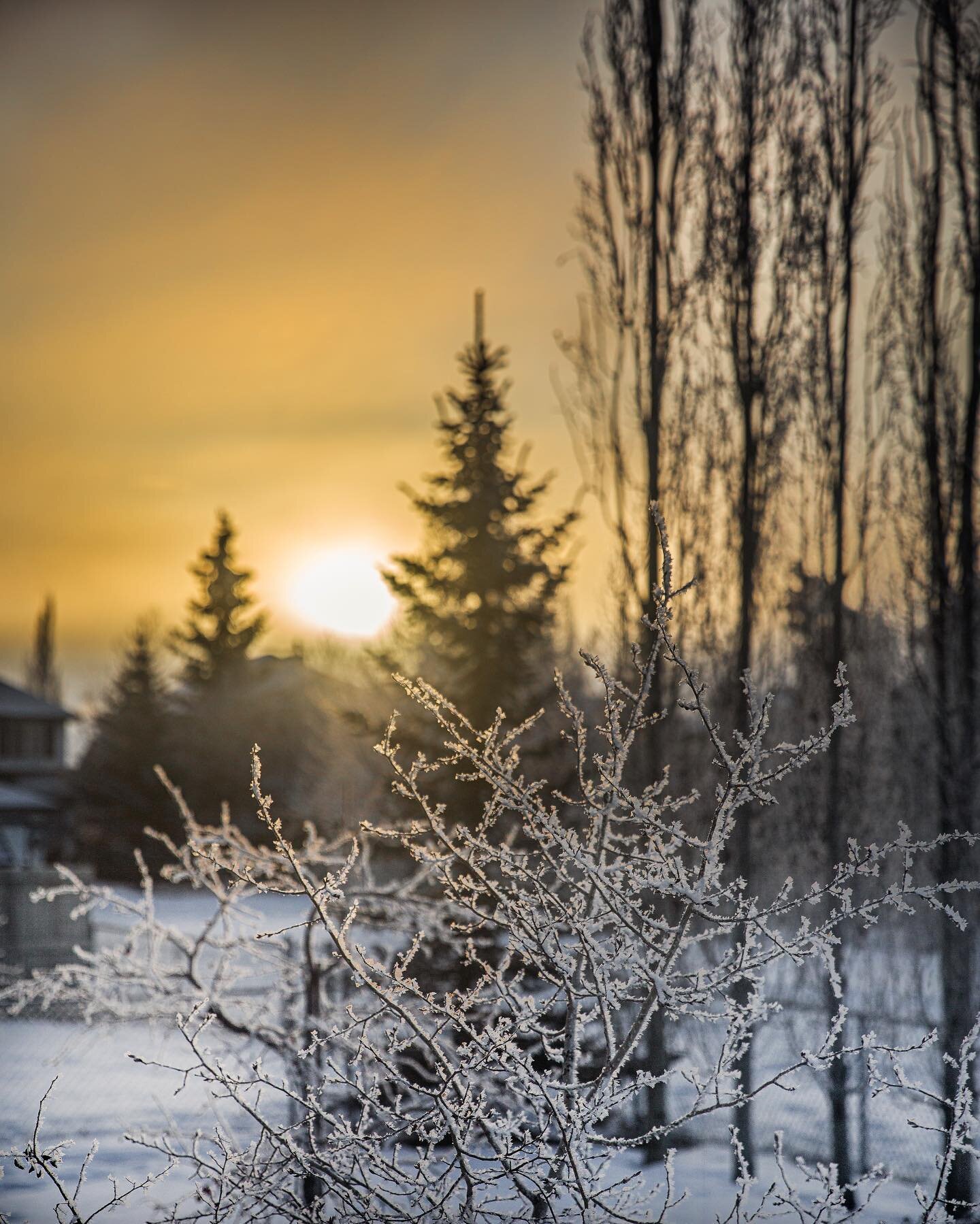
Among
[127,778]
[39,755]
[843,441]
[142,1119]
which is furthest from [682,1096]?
[39,755]

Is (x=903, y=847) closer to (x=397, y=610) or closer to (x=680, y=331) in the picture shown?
(x=680, y=331)

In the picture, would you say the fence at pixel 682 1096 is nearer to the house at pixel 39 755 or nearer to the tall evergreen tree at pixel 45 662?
the house at pixel 39 755

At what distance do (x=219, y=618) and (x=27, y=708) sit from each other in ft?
23.2

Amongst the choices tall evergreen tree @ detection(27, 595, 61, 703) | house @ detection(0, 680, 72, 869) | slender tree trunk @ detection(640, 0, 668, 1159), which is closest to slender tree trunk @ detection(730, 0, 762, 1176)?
slender tree trunk @ detection(640, 0, 668, 1159)

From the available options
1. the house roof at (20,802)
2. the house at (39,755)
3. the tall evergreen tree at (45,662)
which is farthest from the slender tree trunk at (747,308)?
the tall evergreen tree at (45,662)

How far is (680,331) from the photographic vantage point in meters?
10.6

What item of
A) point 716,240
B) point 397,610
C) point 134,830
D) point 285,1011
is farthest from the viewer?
point 134,830

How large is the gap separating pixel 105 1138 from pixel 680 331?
894cm

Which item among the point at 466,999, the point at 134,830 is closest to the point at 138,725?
the point at 134,830

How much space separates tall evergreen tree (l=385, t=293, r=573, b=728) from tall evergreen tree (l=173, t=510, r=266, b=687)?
72.3 feet

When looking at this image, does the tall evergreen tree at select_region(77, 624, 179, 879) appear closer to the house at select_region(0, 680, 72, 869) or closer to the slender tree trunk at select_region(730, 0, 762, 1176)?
the house at select_region(0, 680, 72, 869)

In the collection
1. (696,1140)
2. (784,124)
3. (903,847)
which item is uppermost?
(784,124)

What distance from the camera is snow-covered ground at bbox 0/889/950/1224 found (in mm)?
9148

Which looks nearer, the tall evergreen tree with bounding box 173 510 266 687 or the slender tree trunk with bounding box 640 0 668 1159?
the slender tree trunk with bounding box 640 0 668 1159
